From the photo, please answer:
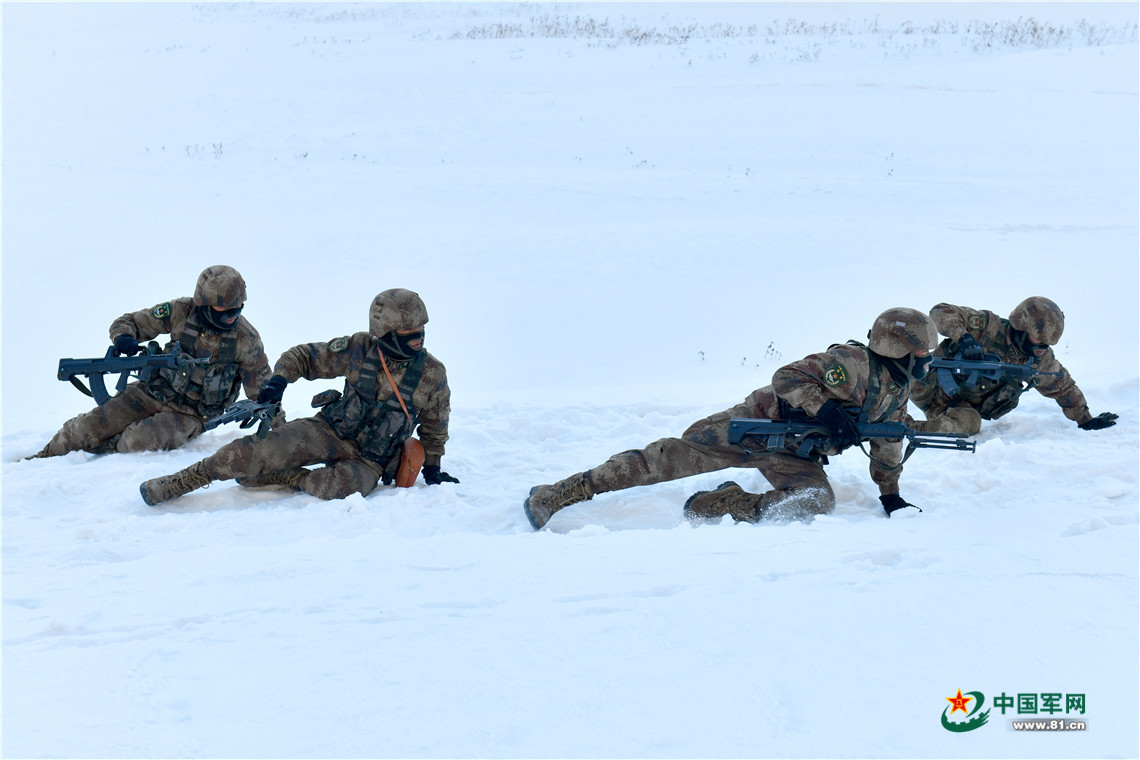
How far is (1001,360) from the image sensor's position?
24.0 feet

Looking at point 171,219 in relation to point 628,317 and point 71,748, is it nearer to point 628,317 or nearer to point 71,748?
point 628,317

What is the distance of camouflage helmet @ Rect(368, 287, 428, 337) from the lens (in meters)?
5.81

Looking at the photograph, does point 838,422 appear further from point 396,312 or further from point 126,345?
point 126,345

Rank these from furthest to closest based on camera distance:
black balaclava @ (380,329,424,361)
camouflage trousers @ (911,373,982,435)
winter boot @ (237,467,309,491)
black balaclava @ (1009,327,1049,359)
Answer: camouflage trousers @ (911,373,982,435) → black balaclava @ (1009,327,1049,359) → winter boot @ (237,467,309,491) → black balaclava @ (380,329,424,361)

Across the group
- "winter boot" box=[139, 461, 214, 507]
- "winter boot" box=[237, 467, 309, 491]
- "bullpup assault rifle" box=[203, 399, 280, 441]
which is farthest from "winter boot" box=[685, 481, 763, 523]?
"winter boot" box=[139, 461, 214, 507]

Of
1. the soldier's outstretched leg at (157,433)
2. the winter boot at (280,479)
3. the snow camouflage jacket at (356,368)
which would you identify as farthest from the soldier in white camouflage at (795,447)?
the soldier's outstretched leg at (157,433)

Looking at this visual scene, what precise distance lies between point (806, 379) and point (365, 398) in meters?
2.67

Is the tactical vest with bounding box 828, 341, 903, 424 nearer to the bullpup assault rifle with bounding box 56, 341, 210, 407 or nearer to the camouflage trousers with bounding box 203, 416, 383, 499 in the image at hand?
the camouflage trousers with bounding box 203, 416, 383, 499

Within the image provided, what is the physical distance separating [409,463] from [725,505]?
77.4 inches

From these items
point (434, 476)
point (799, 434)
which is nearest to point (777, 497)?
point (799, 434)

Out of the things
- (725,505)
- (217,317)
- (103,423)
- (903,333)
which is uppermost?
(217,317)

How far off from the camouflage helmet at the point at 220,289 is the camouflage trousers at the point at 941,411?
16.2 ft

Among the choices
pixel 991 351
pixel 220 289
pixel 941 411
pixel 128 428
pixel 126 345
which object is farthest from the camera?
pixel 941 411

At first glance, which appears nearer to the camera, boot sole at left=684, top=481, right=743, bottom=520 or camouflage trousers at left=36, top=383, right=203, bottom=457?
boot sole at left=684, top=481, right=743, bottom=520
